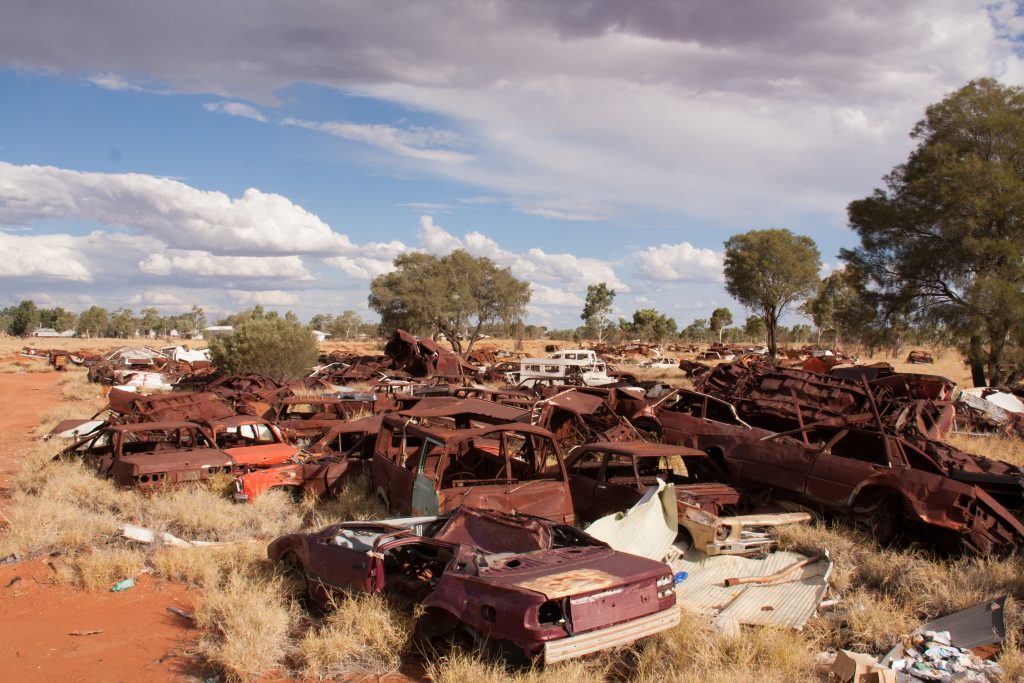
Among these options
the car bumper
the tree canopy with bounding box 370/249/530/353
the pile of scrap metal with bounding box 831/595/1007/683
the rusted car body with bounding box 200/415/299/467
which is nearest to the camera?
the car bumper

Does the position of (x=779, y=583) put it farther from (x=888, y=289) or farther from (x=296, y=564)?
(x=888, y=289)

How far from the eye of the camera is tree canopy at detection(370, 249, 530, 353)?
4384 cm

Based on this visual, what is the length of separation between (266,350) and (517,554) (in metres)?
22.2

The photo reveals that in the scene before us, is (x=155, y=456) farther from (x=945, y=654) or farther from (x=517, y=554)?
(x=945, y=654)

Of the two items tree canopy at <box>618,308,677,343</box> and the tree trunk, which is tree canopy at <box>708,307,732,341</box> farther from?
the tree trunk

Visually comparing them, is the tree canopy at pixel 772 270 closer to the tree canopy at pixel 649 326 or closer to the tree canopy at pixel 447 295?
the tree canopy at pixel 447 295

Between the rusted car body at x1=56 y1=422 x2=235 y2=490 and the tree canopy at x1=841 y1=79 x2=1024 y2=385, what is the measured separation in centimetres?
2019

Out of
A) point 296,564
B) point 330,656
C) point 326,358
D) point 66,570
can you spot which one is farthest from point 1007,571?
point 326,358

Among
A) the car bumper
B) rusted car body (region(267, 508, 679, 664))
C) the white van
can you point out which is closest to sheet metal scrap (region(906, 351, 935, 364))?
the white van

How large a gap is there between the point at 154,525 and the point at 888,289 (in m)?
22.4

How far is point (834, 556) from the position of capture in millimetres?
7176

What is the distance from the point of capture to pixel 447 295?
44906mm

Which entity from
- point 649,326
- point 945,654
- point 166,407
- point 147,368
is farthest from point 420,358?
point 649,326

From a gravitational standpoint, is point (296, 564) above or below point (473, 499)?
below
